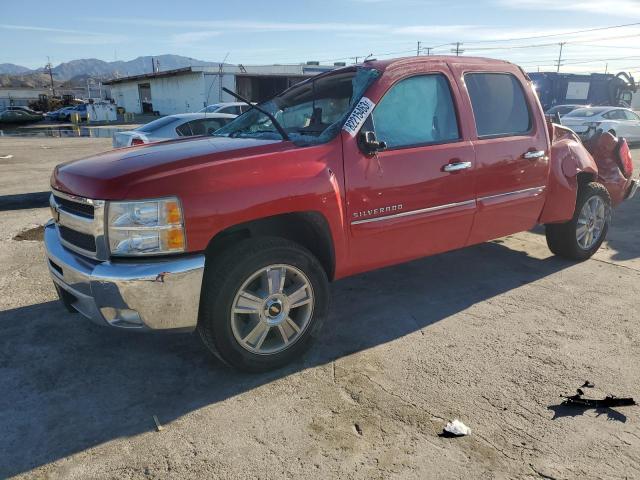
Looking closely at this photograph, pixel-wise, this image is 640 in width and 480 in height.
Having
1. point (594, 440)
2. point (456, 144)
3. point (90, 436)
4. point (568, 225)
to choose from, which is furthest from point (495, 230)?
point (90, 436)

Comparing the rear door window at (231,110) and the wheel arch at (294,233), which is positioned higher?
the rear door window at (231,110)

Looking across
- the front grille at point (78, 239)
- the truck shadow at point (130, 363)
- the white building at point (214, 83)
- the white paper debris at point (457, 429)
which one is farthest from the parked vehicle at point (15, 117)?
the white paper debris at point (457, 429)

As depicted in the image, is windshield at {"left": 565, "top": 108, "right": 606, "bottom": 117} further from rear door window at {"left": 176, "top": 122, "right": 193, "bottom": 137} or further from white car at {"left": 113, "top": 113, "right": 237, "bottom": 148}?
rear door window at {"left": 176, "top": 122, "right": 193, "bottom": 137}

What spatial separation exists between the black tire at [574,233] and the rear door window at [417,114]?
1961 mm

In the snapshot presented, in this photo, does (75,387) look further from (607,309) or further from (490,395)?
(607,309)

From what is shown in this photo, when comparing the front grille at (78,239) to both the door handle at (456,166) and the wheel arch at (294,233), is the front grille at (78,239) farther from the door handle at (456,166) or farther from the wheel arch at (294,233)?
the door handle at (456,166)

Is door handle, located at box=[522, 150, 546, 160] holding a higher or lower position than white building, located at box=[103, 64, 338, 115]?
lower

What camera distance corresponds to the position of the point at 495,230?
13.9ft

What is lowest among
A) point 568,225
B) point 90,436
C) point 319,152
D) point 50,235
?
point 90,436

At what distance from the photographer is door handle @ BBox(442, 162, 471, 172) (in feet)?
12.0

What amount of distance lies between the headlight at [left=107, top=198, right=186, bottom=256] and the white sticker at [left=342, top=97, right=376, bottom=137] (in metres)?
1.26

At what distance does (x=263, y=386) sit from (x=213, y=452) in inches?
23.8

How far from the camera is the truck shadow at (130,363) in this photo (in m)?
2.60

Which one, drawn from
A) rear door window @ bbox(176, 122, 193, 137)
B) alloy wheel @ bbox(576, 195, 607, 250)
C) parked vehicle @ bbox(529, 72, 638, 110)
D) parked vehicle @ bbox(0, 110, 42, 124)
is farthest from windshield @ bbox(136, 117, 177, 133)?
parked vehicle @ bbox(0, 110, 42, 124)
